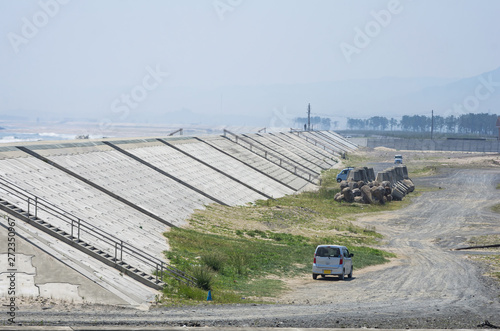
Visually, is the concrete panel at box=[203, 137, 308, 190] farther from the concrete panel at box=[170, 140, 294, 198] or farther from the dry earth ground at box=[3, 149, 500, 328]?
the dry earth ground at box=[3, 149, 500, 328]

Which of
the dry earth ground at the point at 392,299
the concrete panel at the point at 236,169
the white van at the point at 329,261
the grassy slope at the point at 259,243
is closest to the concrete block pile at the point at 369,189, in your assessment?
the grassy slope at the point at 259,243

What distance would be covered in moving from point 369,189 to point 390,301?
34679 mm

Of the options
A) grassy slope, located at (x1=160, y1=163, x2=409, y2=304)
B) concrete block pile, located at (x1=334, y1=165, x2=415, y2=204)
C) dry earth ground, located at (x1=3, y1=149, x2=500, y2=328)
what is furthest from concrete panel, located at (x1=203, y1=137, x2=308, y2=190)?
dry earth ground, located at (x1=3, y1=149, x2=500, y2=328)

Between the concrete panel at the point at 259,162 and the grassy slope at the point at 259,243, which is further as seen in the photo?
the concrete panel at the point at 259,162

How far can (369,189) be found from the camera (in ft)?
184

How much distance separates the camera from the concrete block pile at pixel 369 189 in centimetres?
5612

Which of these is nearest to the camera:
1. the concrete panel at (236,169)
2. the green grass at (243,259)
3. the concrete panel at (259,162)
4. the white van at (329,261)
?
the green grass at (243,259)

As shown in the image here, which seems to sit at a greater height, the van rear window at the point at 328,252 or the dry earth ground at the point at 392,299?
the van rear window at the point at 328,252

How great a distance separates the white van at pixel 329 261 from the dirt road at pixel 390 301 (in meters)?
0.48

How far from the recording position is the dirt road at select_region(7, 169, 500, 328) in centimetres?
1714

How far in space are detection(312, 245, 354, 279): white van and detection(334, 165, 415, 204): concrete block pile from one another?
30.0m

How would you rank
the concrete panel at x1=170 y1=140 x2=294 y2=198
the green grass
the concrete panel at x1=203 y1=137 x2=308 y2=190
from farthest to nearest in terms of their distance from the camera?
the concrete panel at x1=203 y1=137 x2=308 y2=190, the concrete panel at x1=170 y1=140 x2=294 y2=198, the green grass

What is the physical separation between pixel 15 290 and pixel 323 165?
3151 inches

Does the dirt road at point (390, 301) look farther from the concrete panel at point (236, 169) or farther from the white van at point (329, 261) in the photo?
the concrete panel at point (236, 169)
